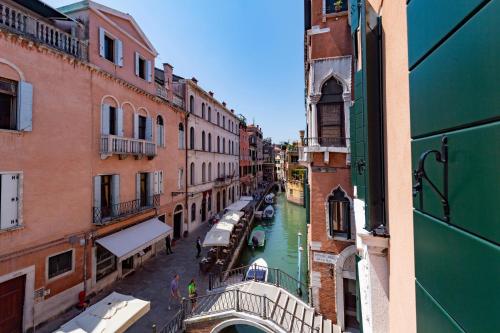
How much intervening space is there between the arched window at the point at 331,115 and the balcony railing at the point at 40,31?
32.7ft

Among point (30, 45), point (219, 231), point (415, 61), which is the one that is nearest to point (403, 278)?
point (415, 61)

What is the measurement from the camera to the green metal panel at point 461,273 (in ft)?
3.46

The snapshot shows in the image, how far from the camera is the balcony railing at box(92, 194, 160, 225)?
1066cm

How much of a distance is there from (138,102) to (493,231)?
49.0 ft

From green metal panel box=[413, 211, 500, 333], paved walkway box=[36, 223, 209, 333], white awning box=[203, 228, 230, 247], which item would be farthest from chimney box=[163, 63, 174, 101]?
green metal panel box=[413, 211, 500, 333]

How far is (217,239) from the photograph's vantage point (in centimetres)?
1436

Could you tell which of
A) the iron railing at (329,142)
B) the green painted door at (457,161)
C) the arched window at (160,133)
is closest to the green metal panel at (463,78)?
the green painted door at (457,161)

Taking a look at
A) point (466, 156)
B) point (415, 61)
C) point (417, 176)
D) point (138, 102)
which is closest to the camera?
point (466, 156)

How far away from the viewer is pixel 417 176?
1.68 m

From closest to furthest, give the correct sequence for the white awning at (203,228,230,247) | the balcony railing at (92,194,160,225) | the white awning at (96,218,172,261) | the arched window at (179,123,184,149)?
the white awning at (96,218,172,261)
the balcony railing at (92,194,160,225)
the white awning at (203,228,230,247)
the arched window at (179,123,184,149)

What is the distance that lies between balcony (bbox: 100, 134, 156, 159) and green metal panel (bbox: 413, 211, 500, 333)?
39.3 ft

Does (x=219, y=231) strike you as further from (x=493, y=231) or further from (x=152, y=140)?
(x=493, y=231)

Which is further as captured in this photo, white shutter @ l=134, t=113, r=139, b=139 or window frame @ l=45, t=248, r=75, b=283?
white shutter @ l=134, t=113, r=139, b=139

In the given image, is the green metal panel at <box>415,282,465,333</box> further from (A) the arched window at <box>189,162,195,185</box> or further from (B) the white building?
(A) the arched window at <box>189,162,195,185</box>
